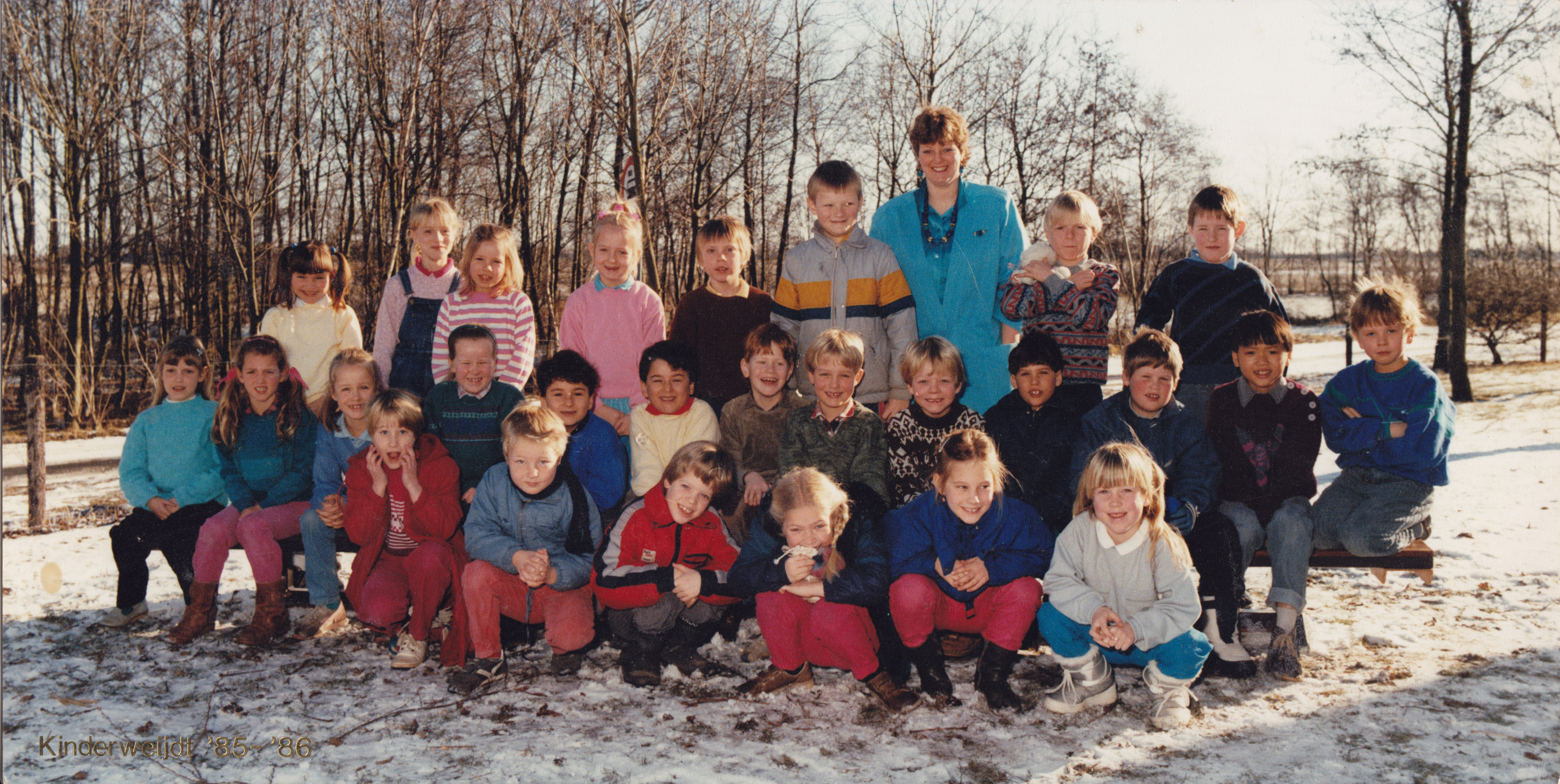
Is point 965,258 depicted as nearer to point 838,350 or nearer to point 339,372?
point 838,350

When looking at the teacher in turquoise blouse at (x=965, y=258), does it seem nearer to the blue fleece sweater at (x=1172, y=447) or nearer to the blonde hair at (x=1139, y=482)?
the blue fleece sweater at (x=1172, y=447)

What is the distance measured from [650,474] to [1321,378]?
17438 mm

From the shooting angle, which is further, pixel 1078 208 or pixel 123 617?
pixel 123 617

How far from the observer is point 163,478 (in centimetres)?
422

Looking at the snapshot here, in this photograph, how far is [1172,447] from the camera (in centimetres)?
357

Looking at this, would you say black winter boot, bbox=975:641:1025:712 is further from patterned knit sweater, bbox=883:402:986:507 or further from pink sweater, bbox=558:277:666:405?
pink sweater, bbox=558:277:666:405

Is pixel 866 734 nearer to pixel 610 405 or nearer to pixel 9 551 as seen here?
pixel 610 405

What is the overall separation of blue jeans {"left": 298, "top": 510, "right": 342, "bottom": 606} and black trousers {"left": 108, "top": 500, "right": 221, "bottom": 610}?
587mm

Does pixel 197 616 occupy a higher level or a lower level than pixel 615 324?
lower

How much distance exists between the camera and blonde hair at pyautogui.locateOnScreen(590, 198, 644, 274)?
443 centimetres

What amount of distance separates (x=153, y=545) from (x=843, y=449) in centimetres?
334

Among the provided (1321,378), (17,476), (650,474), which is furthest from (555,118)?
(650,474)

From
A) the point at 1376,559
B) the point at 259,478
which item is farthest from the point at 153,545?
the point at 1376,559

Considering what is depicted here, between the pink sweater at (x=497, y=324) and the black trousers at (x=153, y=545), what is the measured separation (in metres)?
1.32
